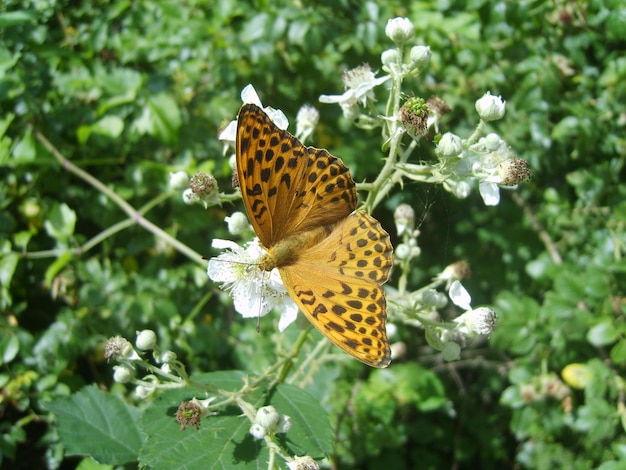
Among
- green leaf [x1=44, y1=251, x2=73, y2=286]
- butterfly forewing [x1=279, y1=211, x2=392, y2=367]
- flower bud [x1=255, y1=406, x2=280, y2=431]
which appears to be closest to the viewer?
butterfly forewing [x1=279, y1=211, x2=392, y2=367]

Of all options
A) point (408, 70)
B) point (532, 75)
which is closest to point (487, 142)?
point (408, 70)

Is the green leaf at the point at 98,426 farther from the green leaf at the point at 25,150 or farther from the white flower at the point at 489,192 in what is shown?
the white flower at the point at 489,192

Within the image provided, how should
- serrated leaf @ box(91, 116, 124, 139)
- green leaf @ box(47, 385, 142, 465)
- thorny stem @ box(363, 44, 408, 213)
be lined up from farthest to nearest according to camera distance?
serrated leaf @ box(91, 116, 124, 139) < green leaf @ box(47, 385, 142, 465) < thorny stem @ box(363, 44, 408, 213)

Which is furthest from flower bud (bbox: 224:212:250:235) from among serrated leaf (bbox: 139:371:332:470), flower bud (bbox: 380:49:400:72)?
flower bud (bbox: 380:49:400:72)

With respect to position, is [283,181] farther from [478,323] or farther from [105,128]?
[105,128]

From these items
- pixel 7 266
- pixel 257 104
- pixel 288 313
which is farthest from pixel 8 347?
pixel 257 104

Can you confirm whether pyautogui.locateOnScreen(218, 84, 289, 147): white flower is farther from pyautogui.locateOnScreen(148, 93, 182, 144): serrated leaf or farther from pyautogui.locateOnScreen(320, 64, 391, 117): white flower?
pyautogui.locateOnScreen(148, 93, 182, 144): serrated leaf

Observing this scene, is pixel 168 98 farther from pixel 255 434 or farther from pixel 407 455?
pixel 407 455

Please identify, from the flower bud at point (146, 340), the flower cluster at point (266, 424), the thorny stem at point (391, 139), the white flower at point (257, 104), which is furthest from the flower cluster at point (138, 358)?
the thorny stem at point (391, 139)
